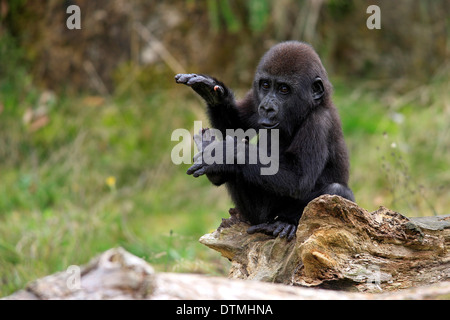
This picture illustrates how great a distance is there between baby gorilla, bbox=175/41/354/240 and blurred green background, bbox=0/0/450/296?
94.6 inches

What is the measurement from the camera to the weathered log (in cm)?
288

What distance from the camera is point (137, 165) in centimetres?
951

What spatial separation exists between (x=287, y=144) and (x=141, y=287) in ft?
9.42

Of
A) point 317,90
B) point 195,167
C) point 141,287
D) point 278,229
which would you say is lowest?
point 141,287

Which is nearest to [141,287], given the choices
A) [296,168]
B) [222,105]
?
[296,168]

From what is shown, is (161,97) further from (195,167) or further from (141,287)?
(141,287)

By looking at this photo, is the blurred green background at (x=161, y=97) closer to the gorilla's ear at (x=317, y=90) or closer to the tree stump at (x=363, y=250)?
the gorilla's ear at (x=317, y=90)

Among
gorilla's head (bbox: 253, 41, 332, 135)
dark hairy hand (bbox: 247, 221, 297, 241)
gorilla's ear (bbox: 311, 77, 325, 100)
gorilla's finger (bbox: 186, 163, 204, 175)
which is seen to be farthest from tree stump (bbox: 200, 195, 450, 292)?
gorilla's ear (bbox: 311, 77, 325, 100)

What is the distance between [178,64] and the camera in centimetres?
1046

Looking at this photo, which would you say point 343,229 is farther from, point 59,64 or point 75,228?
point 59,64

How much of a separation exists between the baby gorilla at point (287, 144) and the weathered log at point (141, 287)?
1802 mm
